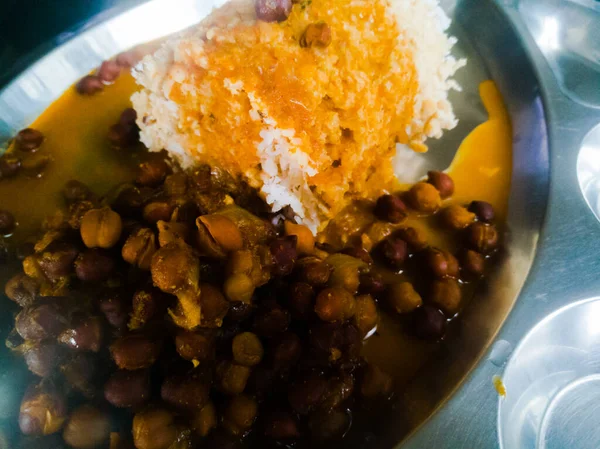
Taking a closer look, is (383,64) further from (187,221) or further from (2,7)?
(2,7)

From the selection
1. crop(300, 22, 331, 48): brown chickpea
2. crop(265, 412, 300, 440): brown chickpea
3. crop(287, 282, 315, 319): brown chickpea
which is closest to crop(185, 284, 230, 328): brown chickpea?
crop(287, 282, 315, 319): brown chickpea

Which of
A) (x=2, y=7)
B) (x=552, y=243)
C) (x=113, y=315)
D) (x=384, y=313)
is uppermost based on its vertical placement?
(x=2, y=7)

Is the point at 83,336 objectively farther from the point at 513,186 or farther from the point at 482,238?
the point at 513,186

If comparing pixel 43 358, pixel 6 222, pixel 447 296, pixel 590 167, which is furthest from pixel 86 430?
pixel 590 167

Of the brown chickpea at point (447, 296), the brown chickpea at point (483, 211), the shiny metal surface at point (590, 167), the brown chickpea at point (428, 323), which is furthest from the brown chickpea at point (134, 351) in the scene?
the shiny metal surface at point (590, 167)

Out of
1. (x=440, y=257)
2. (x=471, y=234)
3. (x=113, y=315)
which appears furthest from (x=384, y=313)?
(x=113, y=315)

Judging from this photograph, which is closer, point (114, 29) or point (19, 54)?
point (19, 54)
